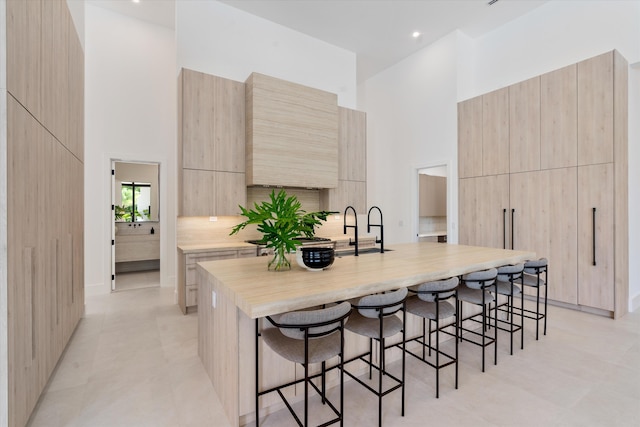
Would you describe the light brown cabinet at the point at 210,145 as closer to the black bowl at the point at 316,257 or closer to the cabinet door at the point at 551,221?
the black bowl at the point at 316,257

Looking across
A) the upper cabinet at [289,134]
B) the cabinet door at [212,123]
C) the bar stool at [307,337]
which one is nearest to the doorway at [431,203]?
the upper cabinet at [289,134]

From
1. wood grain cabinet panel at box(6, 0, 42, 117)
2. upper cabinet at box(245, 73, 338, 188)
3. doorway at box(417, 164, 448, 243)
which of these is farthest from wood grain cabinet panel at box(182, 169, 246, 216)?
doorway at box(417, 164, 448, 243)

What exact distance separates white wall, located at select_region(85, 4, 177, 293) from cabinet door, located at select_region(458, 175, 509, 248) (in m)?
5.04

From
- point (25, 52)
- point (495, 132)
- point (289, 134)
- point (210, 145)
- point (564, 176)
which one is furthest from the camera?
point (495, 132)

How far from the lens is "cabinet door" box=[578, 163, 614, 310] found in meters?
3.66

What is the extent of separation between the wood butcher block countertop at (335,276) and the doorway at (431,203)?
3273mm

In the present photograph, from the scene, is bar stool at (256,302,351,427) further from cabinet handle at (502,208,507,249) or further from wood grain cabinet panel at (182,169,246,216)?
cabinet handle at (502,208,507,249)

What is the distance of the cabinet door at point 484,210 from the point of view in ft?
15.3

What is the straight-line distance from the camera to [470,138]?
5094mm

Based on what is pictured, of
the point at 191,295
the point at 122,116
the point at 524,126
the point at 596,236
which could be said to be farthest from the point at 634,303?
the point at 122,116

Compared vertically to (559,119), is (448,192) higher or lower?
lower

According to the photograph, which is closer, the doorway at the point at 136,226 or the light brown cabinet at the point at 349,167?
the light brown cabinet at the point at 349,167

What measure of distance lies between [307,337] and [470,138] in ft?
15.7

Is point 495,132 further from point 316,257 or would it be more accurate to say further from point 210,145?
point 210,145
